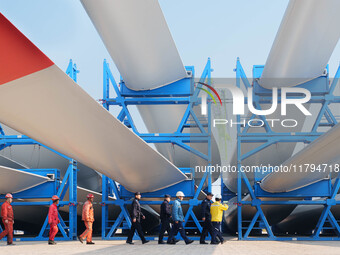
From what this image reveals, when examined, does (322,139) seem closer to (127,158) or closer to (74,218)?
(127,158)

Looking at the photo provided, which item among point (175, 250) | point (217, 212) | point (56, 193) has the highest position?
point (56, 193)

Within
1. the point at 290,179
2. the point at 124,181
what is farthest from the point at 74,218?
the point at 290,179

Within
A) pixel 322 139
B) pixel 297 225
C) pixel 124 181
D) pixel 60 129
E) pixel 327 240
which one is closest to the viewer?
pixel 60 129

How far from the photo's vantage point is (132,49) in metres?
11.3

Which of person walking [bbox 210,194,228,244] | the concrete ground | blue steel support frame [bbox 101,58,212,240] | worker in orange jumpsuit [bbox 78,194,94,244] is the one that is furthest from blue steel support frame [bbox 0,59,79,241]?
person walking [bbox 210,194,228,244]

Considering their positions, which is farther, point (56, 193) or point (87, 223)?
point (56, 193)

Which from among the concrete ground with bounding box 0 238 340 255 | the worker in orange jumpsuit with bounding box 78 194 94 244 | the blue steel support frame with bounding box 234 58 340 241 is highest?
the blue steel support frame with bounding box 234 58 340 241

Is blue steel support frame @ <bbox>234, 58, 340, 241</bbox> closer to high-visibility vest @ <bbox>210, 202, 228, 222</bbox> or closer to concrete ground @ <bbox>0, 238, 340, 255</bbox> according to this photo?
high-visibility vest @ <bbox>210, 202, 228, 222</bbox>

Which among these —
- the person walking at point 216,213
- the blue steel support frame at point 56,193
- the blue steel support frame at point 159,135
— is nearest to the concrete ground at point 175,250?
the person walking at point 216,213

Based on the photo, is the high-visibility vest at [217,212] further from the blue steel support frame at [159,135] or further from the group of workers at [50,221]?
the group of workers at [50,221]

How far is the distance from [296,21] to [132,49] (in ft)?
12.8

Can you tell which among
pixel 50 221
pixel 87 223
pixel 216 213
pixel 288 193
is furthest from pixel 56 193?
pixel 288 193

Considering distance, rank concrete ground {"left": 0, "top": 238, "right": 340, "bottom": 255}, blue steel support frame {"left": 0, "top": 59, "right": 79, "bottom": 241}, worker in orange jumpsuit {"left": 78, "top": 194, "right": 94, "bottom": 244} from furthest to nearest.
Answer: blue steel support frame {"left": 0, "top": 59, "right": 79, "bottom": 241}
worker in orange jumpsuit {"left": 78, "top": 194, "right": 94, "bottom": 244}
concrete ground {"left": 0, "top": 238, "right": 340, "bottom": 255}

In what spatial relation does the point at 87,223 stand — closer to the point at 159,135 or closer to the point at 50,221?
the point at 50,221
